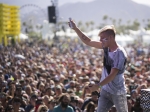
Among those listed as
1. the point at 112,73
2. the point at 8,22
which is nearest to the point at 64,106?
the point at 112,73

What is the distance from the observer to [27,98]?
1105cm

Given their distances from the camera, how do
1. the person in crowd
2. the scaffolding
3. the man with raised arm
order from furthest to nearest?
the scaffolding
the person in crowd
the man with raised arm

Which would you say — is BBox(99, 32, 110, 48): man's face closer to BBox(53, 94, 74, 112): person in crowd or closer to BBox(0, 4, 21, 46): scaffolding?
BBox(53, 94, 74, 112): person in crowd

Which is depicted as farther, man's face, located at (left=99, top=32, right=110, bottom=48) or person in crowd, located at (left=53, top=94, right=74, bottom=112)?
person in crowd, located at (left=53, top=94, right=74, bottom=112)

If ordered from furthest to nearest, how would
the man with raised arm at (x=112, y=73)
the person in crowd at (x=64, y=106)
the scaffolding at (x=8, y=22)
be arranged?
the scaffolding at (x=8, y=22), the person in crowd at (x=64, y=106), the man with raised arm at (x=112, y=73)

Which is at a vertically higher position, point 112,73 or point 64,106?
point 112,73

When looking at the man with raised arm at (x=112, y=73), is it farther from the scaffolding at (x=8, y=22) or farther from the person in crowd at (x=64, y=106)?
the scaffolding at (x=8, y=22)

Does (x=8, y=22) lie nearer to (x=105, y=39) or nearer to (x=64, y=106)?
(x=64, y=106)

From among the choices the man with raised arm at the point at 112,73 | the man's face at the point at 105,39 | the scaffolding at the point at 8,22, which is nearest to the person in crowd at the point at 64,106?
the man with raised arm at the point at 112,73

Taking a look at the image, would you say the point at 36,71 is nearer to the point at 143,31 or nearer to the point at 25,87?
the point at 25,87

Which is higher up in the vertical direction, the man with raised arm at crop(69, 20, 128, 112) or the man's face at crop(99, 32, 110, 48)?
the man's face at crop(99, 32, 110, 48)

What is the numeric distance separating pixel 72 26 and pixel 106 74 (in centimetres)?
82

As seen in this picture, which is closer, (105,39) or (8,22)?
(105,39)

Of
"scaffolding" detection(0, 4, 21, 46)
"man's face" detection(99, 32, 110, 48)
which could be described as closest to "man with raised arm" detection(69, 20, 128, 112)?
"man's face" detection(99, 32, 110, 48)
